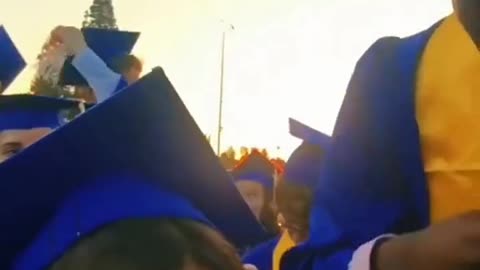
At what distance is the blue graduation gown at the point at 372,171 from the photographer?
161cm

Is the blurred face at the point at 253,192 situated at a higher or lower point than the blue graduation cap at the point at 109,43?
lower

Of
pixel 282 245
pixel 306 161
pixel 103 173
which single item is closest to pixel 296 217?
pixel 306 161

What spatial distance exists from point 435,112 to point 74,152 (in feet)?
1.69

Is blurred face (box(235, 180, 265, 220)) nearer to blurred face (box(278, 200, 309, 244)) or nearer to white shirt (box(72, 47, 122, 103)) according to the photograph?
blurred face (box(278, 200, 309, 244))

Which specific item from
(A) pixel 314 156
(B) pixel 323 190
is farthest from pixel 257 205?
(B) pixel 323 190

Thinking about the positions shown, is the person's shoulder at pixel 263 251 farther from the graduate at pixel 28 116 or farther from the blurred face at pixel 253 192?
the graduate at pixel 28 116

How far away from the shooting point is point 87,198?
1.44m

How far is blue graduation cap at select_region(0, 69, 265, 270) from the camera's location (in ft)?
4.60

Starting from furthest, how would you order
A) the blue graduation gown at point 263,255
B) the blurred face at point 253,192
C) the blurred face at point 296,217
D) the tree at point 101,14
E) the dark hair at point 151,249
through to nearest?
the tree at point 101,14
the blurred face at point 253,192
the blue graduation gown at point 263,255
the blurred face at point 296,217
the dark hair at point 151,249

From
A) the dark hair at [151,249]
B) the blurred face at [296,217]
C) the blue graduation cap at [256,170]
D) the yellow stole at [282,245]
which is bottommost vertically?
the blue graduation cap at [256,170]

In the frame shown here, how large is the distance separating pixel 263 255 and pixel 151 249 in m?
3.32

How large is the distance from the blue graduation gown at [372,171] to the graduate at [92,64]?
2.07m

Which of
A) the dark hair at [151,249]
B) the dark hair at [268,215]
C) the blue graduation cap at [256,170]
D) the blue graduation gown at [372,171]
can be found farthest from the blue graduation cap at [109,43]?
the dark hair at [151,249]

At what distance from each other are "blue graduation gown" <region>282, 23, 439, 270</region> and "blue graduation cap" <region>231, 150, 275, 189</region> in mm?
4071
